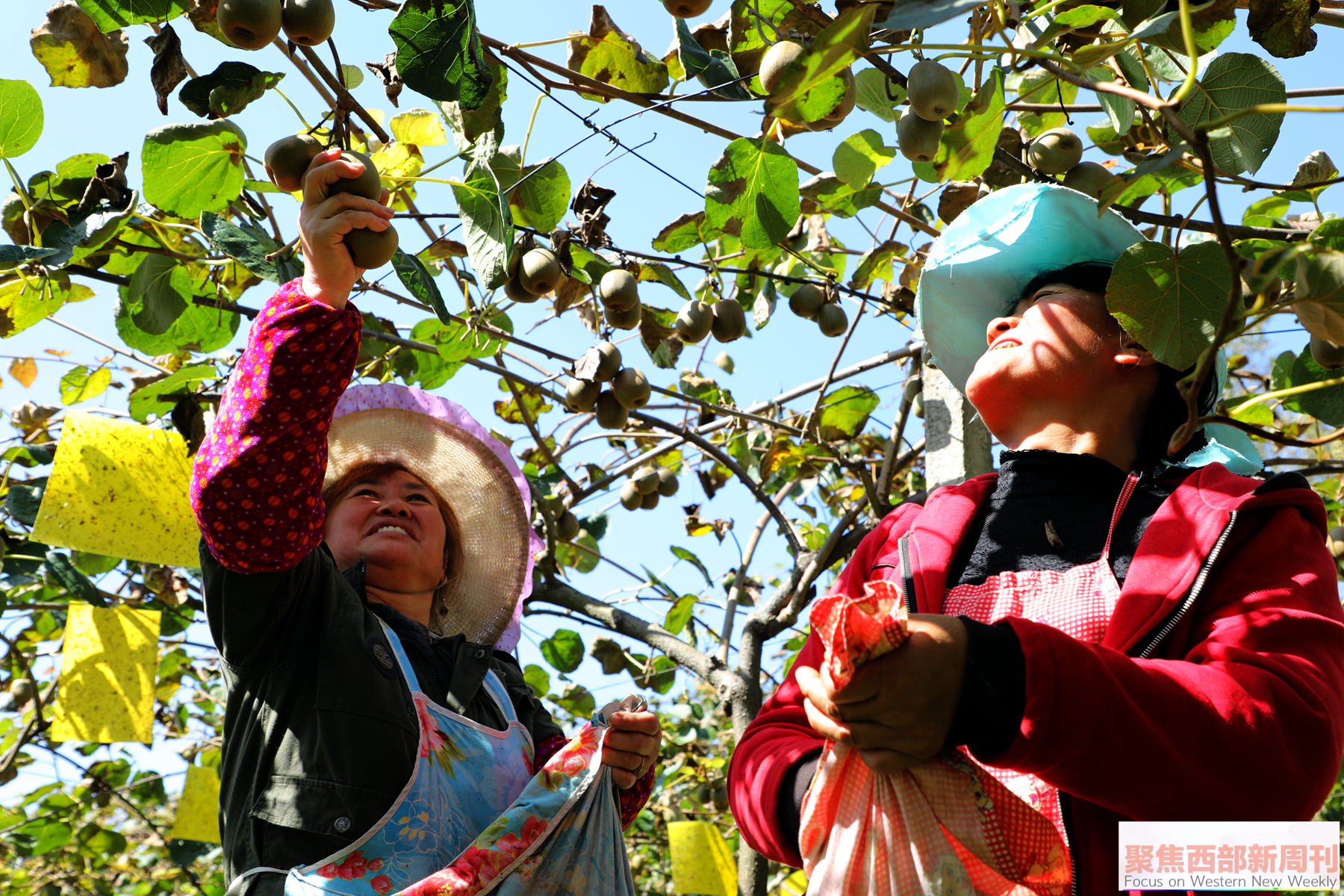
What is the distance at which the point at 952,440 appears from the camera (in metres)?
2.09

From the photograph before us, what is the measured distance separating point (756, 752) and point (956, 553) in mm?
336

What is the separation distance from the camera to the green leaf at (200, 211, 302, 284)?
1555mm

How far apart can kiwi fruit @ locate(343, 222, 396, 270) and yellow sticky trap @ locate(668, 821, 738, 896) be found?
1.74 m

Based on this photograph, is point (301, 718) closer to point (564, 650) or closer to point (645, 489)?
point (645, 489)

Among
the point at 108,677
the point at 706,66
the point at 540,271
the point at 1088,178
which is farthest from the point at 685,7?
the point at 108,677

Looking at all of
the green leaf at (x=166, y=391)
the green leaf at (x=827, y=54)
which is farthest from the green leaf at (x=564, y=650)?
the green leaf at (x=827, y=54)

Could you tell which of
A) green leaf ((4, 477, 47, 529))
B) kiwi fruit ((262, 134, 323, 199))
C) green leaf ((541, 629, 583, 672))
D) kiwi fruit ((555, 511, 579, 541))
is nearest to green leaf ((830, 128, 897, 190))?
kiwi fruit ((262, 134, 323, 199))

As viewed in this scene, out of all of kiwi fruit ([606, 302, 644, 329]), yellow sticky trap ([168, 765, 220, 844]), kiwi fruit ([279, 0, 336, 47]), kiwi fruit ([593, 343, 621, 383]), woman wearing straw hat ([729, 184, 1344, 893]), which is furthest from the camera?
yellow sticky trap ([168, 765, 220, 844])

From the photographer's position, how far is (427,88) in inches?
49.7

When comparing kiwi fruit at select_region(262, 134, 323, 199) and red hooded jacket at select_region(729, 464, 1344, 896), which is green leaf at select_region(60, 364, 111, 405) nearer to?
kiwi fruit at select_region(262, 134, 323, 199)

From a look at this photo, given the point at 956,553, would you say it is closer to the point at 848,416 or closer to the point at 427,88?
→ the point at 427,88

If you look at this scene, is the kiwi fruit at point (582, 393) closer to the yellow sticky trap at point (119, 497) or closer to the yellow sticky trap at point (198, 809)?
the yellow sticky trap at point (119, 497)

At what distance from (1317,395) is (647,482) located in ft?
6.58

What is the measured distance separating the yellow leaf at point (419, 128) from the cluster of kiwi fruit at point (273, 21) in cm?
30
